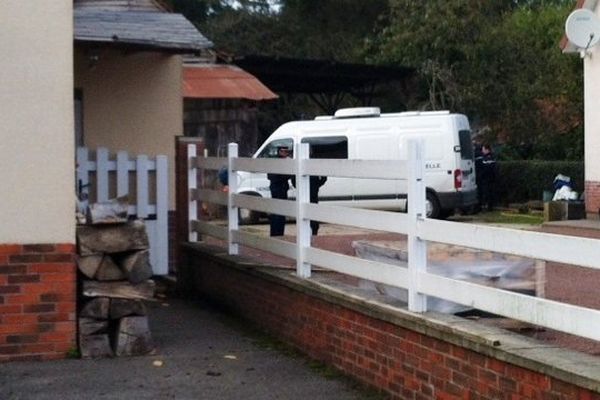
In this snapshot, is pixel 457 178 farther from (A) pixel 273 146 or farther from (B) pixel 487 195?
(B) pixel 487 195

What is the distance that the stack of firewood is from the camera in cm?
922

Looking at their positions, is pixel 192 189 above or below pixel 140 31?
below

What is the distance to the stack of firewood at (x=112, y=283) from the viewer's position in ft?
30.2

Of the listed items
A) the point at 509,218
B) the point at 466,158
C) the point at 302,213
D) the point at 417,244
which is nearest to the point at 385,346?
the point at 417,244

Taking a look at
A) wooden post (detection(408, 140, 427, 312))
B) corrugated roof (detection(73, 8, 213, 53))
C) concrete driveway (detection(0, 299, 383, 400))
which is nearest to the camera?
wooden post (detection(408, 140, 427, 312))

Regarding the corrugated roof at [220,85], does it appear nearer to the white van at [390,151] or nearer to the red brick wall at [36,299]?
the white van at [390,151]

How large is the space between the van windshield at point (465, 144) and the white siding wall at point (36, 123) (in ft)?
56.5

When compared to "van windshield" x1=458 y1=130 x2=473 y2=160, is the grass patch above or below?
below

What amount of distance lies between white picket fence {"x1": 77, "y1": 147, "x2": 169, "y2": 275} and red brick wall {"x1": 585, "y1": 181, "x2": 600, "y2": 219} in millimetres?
11410

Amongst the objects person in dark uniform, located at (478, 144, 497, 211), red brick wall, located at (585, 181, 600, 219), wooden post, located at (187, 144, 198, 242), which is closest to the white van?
red brick wall, located at (585, 181, 600, 219)

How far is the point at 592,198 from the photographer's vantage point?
23.0 metres

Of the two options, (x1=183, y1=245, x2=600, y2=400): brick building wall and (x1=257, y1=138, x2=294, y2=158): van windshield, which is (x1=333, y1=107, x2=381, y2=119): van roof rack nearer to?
(x1=257, y1=138, x2=294, y2=158): van windshield

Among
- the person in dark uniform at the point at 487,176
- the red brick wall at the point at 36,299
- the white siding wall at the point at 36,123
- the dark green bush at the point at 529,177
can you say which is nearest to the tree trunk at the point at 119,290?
the red brick wall at the point at 36,299

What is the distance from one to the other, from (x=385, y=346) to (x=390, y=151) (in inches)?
702
